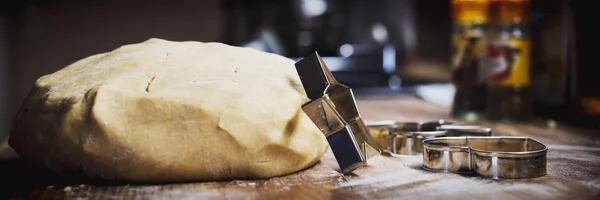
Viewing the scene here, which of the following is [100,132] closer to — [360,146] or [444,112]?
[360,146]

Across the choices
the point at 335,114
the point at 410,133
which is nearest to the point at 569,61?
the point at 410,133

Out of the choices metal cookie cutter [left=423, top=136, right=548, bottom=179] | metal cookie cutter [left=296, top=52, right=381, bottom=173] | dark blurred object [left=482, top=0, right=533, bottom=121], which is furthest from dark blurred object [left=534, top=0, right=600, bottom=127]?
metal cookie cutter [left=296, top=52, right=381, bottom=173]

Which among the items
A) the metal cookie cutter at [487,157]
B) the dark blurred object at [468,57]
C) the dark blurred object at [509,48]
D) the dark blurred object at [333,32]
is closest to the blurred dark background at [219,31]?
the dark blurred object at [333,32]

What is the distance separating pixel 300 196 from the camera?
2.48ft

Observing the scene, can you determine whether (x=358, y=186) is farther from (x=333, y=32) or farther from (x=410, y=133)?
(x=333, y=32)

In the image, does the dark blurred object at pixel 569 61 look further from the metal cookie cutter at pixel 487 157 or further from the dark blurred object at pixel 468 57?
the metal cookie cutter at pixel 487 157

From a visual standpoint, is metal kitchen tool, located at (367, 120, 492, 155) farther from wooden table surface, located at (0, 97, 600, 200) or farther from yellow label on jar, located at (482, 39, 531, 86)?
yellow label on jar, located at (482, 39, 531, 86)

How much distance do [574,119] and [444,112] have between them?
33 cm

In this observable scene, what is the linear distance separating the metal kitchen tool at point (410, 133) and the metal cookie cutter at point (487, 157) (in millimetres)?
76

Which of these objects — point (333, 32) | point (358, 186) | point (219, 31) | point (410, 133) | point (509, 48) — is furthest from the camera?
point (219, 31)

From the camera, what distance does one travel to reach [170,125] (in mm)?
815

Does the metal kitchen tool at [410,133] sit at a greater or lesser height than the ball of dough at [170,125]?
lesser

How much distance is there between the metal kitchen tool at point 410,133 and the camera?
3.32 ft

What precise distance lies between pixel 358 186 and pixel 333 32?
2177 millimetres
